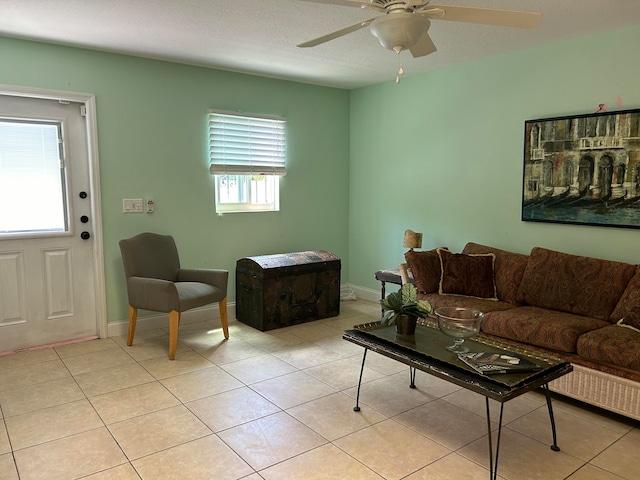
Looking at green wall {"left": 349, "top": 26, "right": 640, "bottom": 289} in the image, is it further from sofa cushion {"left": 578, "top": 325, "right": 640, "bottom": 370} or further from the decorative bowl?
the decorative bowl

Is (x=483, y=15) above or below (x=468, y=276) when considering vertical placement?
above

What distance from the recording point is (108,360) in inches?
141

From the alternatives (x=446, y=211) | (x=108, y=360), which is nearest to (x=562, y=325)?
(x=446, y=211)

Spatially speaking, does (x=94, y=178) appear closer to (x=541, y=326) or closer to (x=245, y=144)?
(x=245, y=144)

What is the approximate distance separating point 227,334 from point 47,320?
4.78ft

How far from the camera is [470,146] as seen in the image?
14.2 feet

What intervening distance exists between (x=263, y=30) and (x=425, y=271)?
221 centimetres

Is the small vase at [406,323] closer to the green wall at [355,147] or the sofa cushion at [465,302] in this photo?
the sofa cushion at [465,302]

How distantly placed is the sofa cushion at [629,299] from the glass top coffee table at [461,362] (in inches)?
38.8

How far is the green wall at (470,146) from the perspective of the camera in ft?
11.4

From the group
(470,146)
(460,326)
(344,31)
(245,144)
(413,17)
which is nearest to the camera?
(413,17)

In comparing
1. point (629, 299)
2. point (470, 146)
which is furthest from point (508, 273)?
point (470, 146)

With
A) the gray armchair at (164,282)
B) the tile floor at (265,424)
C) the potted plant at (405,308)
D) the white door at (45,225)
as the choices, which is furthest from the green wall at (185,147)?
the potted plant at (405,308)

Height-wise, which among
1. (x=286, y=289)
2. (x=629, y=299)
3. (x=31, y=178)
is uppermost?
(x=31, y=178)
